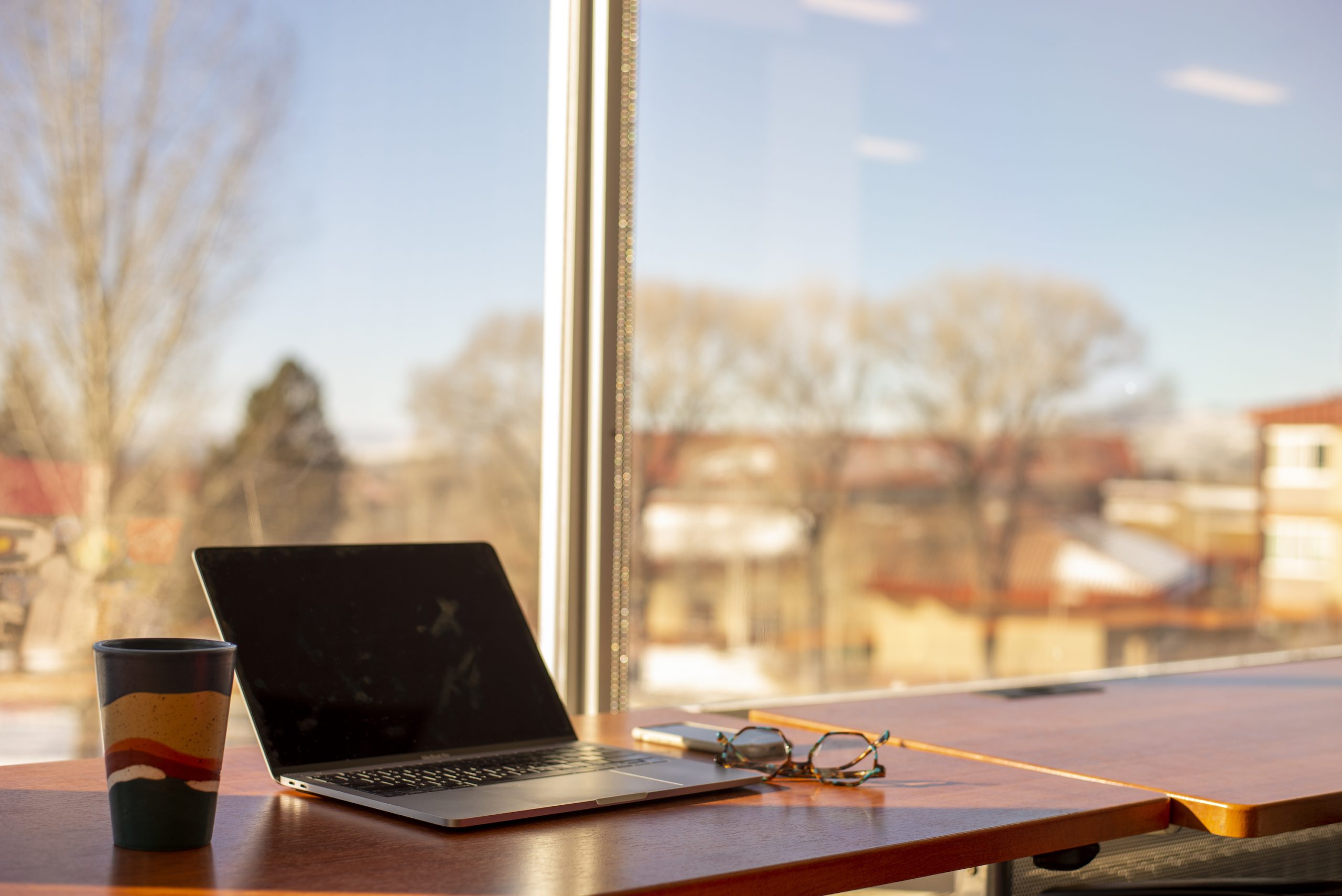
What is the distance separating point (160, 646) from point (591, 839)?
298mm

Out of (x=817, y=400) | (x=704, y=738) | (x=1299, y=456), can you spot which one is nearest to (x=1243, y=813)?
(x=704, y=738)

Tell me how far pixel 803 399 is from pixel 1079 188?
1528mm

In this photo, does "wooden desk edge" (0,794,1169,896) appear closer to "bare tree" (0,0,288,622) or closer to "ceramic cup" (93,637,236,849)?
"ceramic cup" (93,637,236,849)

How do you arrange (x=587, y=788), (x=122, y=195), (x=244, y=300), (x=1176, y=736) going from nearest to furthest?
(x=587, y=788) < (x=1176, y=736) < (x=122, y=195) < (x=244, y=300)

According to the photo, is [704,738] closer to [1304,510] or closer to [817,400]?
[1304,510]

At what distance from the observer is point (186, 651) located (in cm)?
77

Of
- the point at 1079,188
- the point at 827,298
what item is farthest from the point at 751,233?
the point at 1079,188

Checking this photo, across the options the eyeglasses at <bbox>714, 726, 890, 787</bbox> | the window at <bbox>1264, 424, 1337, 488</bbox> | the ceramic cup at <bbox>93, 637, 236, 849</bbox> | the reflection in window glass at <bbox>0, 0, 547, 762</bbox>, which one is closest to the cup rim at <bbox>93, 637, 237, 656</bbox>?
the ceramic cup at <bbox>93, 637, 236, 849</bbox>

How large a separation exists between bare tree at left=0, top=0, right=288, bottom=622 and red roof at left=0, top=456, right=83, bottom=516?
→ 23 millimetres

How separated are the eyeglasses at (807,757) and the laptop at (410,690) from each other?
0.11 feet

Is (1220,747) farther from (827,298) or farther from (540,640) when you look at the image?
(827,298)

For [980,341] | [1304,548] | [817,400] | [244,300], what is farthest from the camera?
[980,341]

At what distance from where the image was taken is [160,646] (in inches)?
32.6

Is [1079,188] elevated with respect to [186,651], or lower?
elevated
